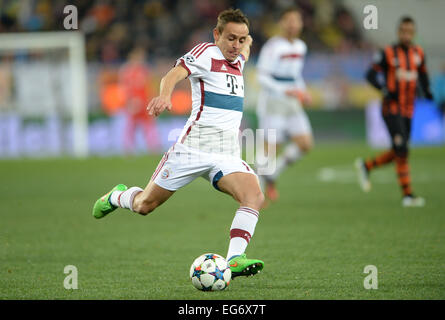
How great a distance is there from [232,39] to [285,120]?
562cm

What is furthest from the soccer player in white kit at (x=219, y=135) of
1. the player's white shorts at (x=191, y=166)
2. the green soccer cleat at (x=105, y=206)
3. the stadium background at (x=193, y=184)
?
the green soccer cleat at (x=105, y=206)

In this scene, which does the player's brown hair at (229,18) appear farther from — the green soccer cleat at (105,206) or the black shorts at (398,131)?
the black shorts at (398,131)

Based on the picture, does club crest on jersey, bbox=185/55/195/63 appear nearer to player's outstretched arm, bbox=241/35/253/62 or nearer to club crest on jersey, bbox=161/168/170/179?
player's outstretched arm, bbox=241/35/253/62

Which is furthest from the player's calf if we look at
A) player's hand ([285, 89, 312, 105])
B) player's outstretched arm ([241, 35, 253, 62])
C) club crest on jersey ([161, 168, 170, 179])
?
player's hand ([285, 89, 312, 105])

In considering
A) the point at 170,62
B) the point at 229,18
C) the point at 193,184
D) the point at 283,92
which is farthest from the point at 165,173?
the point at 170,62

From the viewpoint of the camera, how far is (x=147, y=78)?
858 inches

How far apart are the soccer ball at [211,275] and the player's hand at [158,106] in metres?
1.08

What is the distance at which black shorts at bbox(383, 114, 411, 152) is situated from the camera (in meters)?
10.4

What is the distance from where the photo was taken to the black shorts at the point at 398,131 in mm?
10414

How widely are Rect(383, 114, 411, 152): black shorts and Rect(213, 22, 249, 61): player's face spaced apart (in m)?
5.02

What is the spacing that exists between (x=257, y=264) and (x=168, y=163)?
→ 1099mm

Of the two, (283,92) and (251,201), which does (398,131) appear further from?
(251,201)

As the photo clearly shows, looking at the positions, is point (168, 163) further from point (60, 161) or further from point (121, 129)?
point (121, 129)
